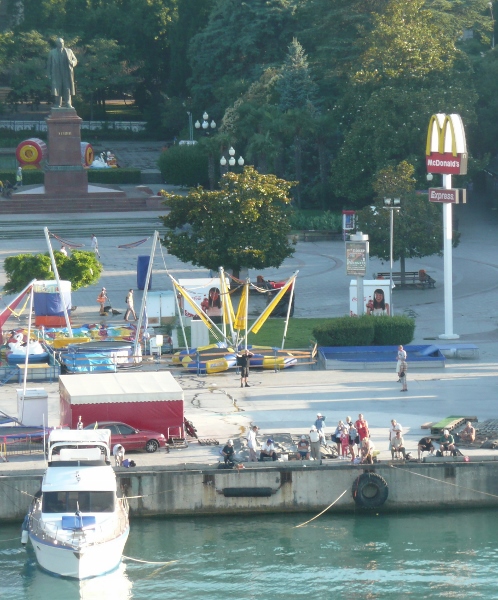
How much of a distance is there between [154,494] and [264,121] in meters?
46.2

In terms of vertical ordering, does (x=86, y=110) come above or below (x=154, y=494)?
Answer: above

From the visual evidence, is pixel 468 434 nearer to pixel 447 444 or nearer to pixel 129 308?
pixel 447 444

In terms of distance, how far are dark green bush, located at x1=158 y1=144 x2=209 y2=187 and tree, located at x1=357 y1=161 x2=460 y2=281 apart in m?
27.6

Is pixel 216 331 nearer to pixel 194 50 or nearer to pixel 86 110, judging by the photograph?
pixel 194 50

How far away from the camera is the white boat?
2752cm

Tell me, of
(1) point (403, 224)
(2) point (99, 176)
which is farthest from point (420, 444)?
(2) point (99, 176)

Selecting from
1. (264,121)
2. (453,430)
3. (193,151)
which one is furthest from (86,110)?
(453,430)

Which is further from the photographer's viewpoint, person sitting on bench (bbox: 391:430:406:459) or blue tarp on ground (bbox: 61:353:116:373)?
blue tarp on ground (bbox: 61:353:116:373)

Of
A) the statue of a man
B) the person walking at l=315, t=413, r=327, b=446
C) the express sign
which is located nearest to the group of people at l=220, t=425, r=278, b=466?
the person walking at l=315, t=413, r=327, b=446

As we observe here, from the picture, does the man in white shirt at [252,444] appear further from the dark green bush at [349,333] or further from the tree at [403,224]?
the tree at [403,224]

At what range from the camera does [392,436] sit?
31.6 m

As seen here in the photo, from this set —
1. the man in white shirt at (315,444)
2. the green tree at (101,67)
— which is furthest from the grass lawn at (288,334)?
the green tree at (101,67)

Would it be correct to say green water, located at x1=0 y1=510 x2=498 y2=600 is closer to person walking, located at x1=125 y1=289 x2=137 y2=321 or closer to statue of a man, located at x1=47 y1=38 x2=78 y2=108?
person walking, located at x1=125 y1=289 x2=137 y2=321

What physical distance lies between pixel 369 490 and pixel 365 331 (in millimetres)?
12252
